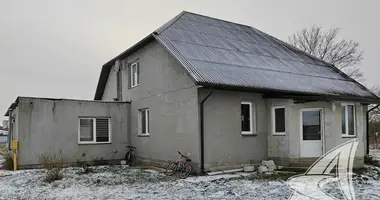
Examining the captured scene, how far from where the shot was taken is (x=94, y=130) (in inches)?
564

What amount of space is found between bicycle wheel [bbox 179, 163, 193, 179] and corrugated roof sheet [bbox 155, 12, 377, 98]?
2685 mm

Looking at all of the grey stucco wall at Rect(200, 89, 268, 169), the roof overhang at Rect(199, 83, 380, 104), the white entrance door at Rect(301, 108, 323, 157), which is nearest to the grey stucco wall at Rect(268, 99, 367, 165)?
the white entrance door at Rect(301, 108, 323, 157)

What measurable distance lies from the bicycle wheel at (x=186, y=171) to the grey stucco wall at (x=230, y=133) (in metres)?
0.53

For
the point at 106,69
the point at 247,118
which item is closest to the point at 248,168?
the point at 247,118

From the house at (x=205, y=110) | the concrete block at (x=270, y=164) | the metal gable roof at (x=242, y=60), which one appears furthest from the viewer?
the metal gable roof at (x=242, y=60)

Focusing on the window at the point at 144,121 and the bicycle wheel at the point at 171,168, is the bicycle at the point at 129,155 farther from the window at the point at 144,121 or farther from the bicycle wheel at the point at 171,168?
the bicycle wheel at the point at 171,168

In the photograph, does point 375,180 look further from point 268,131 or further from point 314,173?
point 268,131

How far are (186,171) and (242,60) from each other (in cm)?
502

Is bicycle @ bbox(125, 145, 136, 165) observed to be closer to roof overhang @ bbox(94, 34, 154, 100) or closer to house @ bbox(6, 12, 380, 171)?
house @ bbox(6, 12, 380, 171)

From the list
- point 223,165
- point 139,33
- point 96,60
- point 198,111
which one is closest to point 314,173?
point 223,165

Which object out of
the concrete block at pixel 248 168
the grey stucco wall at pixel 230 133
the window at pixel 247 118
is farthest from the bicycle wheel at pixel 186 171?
the window at pixel 247 118

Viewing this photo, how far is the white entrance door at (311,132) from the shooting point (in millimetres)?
11586

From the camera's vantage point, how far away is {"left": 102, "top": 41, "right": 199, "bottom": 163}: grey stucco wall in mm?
11008

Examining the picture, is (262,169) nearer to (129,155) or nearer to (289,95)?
(289,95)
